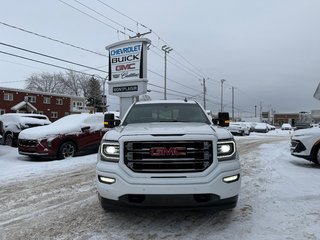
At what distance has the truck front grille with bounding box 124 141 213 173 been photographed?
4.05 metres

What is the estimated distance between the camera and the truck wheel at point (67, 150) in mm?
10891

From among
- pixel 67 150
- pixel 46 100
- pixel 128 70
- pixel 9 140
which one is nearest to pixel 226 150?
pixel 67 150

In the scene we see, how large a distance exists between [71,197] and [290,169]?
19.4 feet

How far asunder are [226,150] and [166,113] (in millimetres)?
1938

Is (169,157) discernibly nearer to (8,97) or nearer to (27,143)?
(27,143)

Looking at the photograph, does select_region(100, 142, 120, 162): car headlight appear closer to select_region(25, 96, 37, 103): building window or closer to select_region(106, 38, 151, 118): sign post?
select_region(106, 38, 151, 118): sign post

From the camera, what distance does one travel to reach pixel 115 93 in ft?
56.6

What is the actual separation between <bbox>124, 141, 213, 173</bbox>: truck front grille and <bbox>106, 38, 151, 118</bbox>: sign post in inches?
484

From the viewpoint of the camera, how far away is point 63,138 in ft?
36.0

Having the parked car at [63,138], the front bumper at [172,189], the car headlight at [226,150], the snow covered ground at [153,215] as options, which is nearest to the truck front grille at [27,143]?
the parked car at [63,138]

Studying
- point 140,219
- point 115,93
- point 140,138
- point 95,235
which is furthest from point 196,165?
point 115,93

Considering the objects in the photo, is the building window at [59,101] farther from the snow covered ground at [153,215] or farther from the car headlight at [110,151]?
the car headlight at [110,151]

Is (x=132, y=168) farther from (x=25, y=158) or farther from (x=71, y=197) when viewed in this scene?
(x=25, y=158)

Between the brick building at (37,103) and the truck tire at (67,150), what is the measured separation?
129ft
